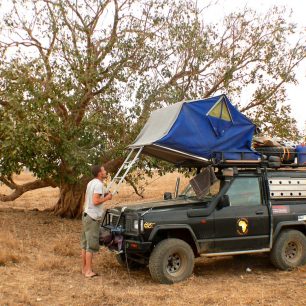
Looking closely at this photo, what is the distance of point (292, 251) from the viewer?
8.56m

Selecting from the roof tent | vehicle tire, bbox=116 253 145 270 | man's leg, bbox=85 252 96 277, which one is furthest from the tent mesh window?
man's leg, bbox=85 252 96 277

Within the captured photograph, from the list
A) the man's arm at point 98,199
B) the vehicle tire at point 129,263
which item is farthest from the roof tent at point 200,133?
the vehicle tire at point 129,263

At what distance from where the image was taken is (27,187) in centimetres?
1580

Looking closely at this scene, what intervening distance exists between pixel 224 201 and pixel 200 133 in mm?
1260

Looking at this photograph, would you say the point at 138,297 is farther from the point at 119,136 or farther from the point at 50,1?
the point at 50,1

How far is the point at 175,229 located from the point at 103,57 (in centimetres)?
701

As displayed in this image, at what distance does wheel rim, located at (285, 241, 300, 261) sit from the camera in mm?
8523

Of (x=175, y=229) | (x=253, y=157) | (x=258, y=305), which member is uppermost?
(x=253, y=157)

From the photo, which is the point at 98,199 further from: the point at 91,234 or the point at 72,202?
the point at 72,202

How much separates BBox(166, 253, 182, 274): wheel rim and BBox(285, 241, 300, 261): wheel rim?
217 cm

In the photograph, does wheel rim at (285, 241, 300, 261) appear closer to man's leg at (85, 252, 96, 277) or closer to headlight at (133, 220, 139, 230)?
headlight at (133, 220, 139, 230)

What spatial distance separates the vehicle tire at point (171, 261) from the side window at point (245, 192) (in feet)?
4.01

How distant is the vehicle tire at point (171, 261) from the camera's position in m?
7.36

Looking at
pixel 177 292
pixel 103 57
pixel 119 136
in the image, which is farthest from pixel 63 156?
pixel 177 292
